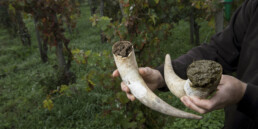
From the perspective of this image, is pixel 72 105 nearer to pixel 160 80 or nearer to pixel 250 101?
pixel 160 80

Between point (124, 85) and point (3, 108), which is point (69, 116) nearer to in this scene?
point (3, 108)

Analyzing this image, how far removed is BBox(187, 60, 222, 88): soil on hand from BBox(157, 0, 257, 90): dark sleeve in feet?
1.93

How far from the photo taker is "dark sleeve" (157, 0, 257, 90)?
1580 millimetres

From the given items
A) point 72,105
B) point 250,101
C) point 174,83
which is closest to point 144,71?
point 174,83

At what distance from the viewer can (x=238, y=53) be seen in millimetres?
1638

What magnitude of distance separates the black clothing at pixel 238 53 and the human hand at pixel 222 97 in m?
0.18

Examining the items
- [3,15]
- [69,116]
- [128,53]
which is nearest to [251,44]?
[128,53]

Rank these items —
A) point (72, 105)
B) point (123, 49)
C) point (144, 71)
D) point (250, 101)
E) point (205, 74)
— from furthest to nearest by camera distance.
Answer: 1. point (72, 105)
2. point (144, 71)
3. point (123, 49)
4. point (250, 101)
5. point (205, 74)

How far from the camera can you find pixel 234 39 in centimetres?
164

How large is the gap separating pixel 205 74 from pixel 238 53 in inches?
35.6

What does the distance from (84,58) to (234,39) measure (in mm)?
1776

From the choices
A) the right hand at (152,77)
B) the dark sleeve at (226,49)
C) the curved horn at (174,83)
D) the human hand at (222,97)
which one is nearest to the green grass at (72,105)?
the right hand at (152,77)

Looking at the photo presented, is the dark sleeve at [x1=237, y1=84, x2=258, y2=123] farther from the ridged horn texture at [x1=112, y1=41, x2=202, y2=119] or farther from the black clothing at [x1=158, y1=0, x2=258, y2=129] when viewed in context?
the ridged horn texture at [x1=112, y1=41, x2=202, y2=119]

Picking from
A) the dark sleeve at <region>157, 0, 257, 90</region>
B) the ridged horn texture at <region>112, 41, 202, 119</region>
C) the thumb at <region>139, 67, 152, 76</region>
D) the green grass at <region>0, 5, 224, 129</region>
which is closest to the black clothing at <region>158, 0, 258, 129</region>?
the dark sleeve at <region>157, 0, 257, 90</region>
